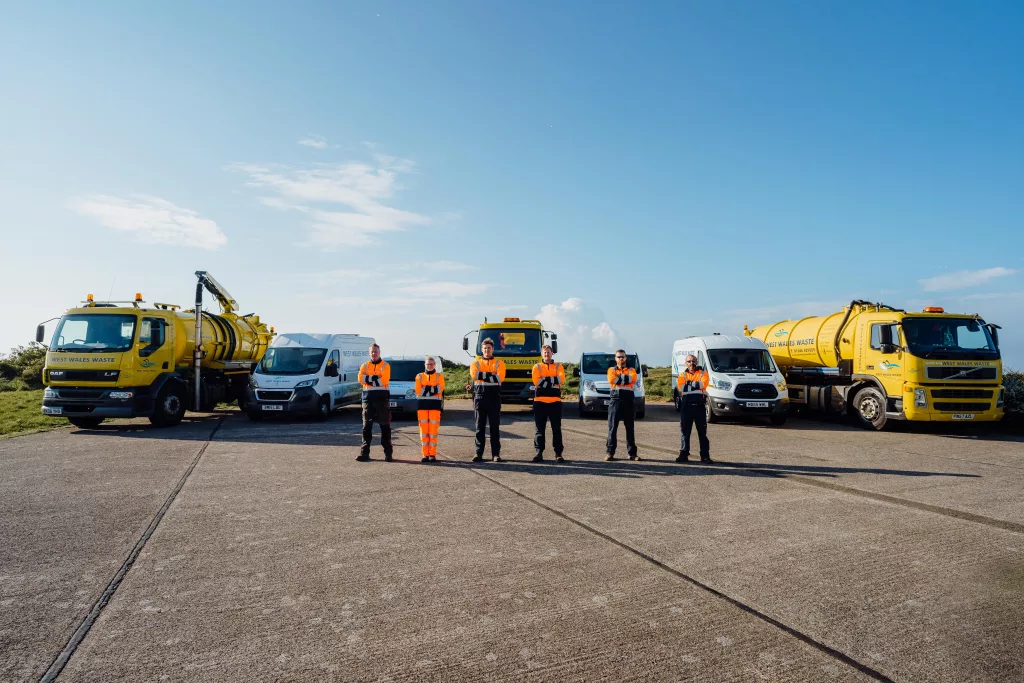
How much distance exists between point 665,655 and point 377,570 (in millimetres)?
2302

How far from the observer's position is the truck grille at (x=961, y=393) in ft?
44.8

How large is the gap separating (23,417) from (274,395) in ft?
22.7

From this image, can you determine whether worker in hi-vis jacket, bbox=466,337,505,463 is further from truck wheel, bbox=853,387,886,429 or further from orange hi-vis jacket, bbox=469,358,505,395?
truck wheel, bbox=853,387,886,429

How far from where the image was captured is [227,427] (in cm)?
1535

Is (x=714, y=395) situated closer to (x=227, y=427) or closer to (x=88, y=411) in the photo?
(x=227, y=427)

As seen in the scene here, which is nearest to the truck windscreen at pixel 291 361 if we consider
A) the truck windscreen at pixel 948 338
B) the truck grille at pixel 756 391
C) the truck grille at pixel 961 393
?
the truck grille at pixel 756 391

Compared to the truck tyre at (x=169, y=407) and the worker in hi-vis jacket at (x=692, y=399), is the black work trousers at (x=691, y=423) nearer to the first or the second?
→ the worker in hi-vis jacket at (x=692, y=399)

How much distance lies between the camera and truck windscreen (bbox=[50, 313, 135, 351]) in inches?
575

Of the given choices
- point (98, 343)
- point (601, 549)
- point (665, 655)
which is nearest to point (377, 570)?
point (601, 549)

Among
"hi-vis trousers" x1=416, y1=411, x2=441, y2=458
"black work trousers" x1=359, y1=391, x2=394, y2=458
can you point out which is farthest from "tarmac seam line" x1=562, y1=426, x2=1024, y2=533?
"black work trousers" x1=359, y1=391, x2=394, y2=458

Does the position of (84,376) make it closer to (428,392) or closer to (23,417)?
(23,417)

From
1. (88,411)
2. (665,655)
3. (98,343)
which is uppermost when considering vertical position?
(98,343)

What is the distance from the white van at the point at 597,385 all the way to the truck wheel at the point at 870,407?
5064mm

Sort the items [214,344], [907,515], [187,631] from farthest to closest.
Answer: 1. [214,344]
2. [907,515]
3. [187,631]
